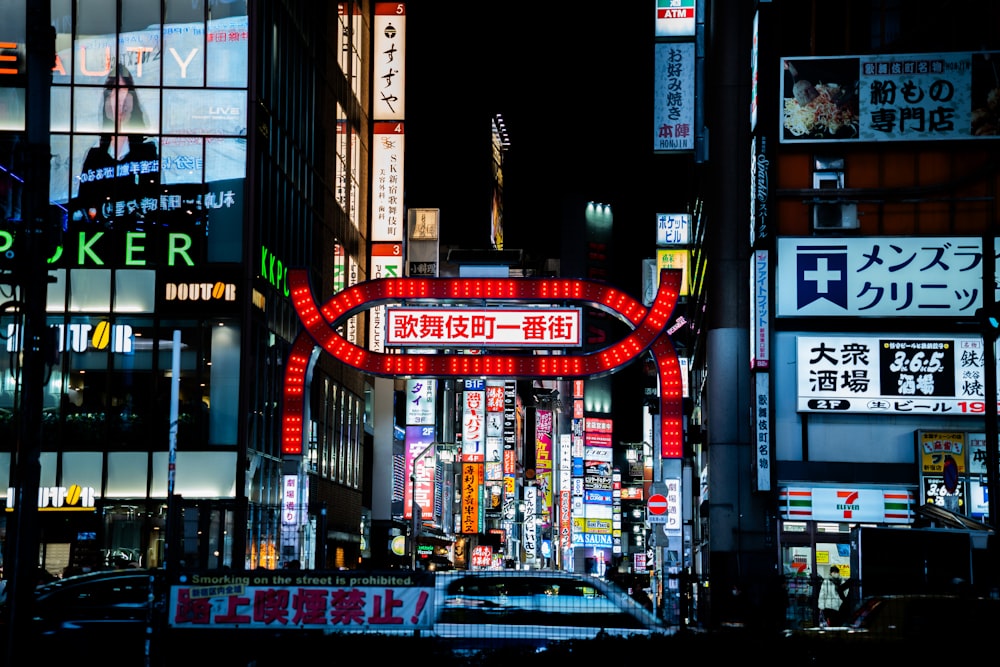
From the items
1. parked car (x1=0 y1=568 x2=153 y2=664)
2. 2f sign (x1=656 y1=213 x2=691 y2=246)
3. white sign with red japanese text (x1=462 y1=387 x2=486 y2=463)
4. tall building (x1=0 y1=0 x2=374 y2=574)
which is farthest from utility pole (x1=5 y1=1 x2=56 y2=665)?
white sign with red japanese text (x1=462 y1=387 x2=486 y2=463)

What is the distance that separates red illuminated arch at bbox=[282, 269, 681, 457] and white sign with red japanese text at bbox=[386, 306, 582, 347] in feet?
1.04

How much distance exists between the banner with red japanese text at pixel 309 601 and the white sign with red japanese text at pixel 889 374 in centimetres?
1882

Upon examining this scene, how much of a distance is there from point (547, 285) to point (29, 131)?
14.8 metres

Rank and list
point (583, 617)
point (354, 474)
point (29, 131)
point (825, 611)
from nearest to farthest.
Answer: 1. point (29, 131)
2. point (583, 617)
3. point (825, 611)
4. point (354, 474)

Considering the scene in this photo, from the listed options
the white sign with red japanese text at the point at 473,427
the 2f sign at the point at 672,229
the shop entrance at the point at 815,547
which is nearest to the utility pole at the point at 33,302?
the shop entrance at the point at 815,547

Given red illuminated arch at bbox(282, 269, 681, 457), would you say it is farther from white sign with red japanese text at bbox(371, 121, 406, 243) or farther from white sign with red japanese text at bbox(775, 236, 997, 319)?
white sign with red japanese text at bbox(371, 121, 406, 243)

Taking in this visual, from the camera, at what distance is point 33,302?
15570 millimetres

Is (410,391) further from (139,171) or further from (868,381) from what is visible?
(868,381)

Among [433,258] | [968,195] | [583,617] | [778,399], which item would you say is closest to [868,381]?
→ [778,399]

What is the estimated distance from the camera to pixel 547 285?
1131 inches

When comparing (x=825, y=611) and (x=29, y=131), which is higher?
(x=29, y=131)

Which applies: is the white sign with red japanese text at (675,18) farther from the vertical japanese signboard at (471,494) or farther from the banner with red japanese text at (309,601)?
the vertical japanese signboard at (471,494)

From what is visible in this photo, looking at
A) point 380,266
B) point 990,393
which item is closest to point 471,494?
point 380,266

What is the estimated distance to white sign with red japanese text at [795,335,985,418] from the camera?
114ft
